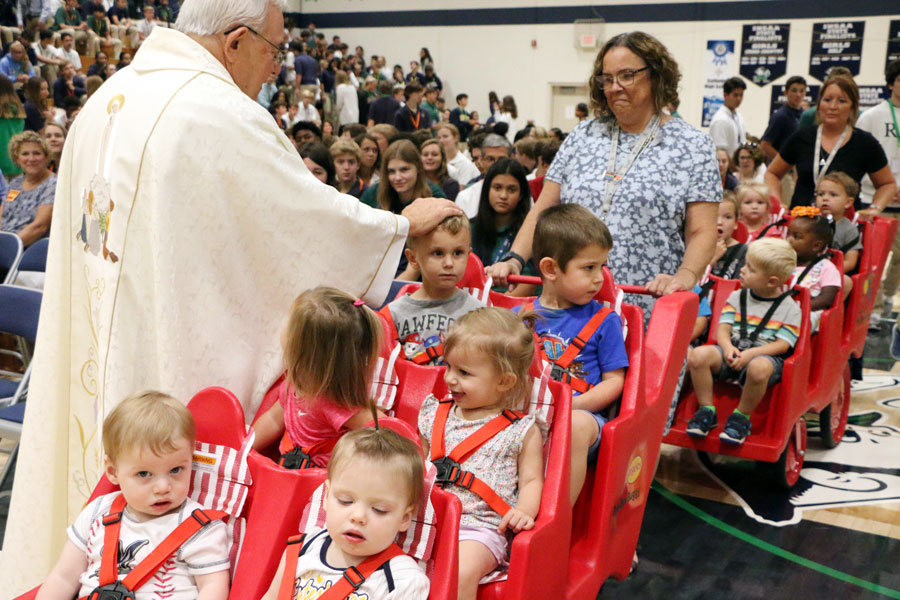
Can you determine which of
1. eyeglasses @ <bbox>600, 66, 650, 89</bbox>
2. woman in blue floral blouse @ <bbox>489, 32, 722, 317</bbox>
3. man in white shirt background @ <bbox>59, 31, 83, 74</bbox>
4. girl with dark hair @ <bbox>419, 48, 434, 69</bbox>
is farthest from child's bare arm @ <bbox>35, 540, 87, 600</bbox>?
girl with dark hair @ <bbox>419, 48, 434, 69</bbox>

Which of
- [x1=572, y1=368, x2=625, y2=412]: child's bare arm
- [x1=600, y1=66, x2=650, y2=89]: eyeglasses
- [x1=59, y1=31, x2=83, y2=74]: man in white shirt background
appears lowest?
[x1=572, y1=368, x2=625, y2=412]: child's bare arm

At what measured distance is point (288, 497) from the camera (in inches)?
72.0

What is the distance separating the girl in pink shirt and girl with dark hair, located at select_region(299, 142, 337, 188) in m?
3.50

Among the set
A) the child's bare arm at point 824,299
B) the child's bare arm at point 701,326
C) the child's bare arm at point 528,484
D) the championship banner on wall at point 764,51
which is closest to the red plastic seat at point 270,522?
the child's bare arm at point 528,484

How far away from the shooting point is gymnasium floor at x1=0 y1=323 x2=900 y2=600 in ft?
10.4

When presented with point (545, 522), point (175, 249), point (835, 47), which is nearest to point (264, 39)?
point (175, 249)

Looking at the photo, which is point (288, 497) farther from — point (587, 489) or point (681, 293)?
point (681, 293)

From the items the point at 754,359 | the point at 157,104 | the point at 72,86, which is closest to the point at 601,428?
the point at 157,104

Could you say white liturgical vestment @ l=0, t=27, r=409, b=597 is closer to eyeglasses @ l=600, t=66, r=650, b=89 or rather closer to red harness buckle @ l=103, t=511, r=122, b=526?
red harness buckle @ l=103, t=511, r=122, b=526

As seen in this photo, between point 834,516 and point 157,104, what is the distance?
10.8 ft

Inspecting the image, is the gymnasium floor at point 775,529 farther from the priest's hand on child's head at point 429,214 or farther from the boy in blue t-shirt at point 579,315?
the priest's hand on child's head at point 429,214

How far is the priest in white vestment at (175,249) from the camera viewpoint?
2.11 meters

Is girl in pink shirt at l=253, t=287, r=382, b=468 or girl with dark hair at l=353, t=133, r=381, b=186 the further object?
girl with dark hair at l=353, t=133, r=381, b=186

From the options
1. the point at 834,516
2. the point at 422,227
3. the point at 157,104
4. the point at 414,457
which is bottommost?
the point at 834,516
